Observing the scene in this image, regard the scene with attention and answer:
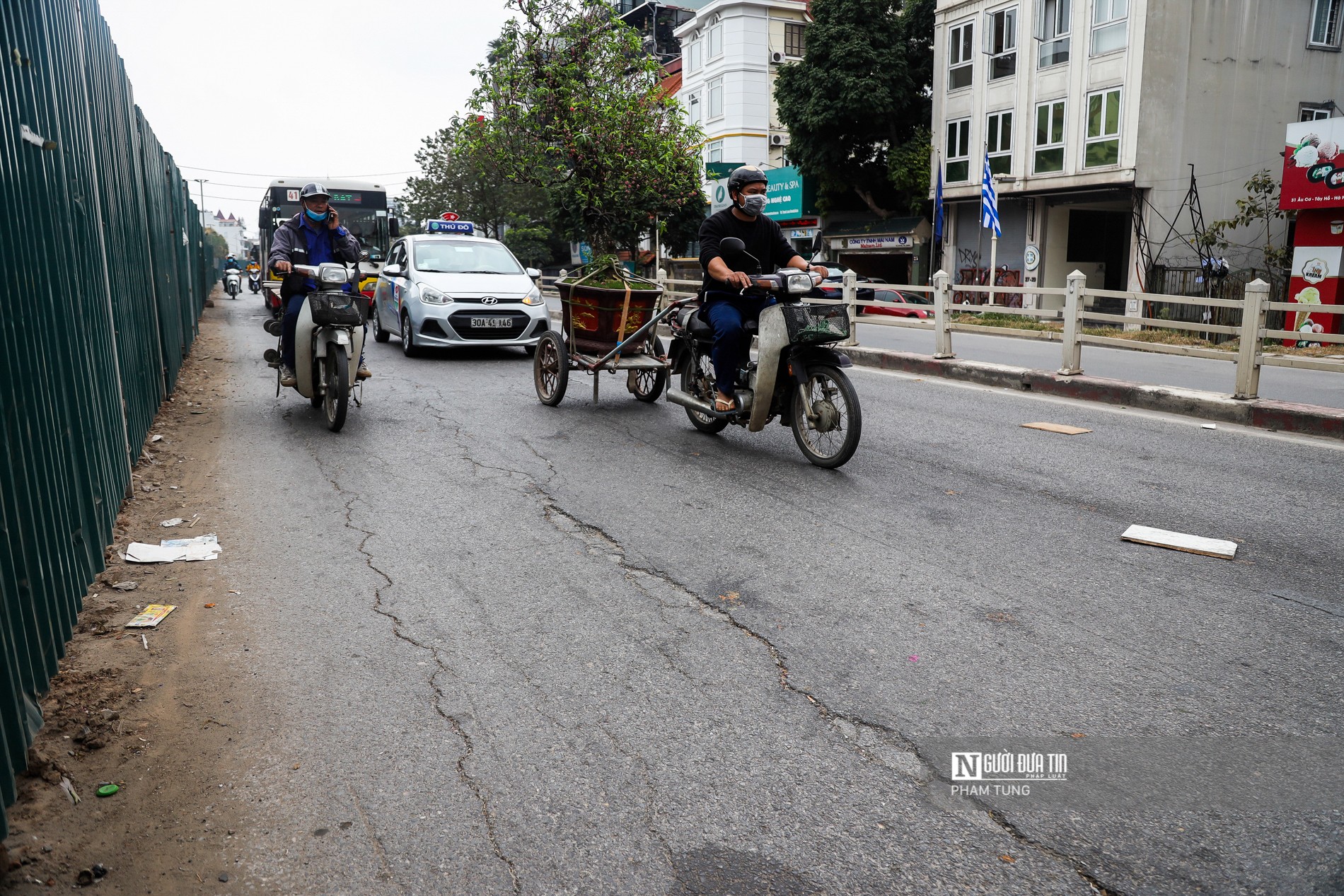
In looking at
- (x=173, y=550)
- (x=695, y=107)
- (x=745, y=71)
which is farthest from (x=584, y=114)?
(x=695, y=107)

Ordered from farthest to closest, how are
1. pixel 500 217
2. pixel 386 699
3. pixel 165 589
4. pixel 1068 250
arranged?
pixel 500 217
pixel 1068 250
pixel 165 589
pixel 386 699

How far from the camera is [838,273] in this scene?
30.0 m

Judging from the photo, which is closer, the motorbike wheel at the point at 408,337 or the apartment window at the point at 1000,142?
the motorbike wheel at the point at 408,337

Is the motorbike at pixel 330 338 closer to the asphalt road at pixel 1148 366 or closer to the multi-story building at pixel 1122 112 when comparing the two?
the asphalt road at pixel 1148 366

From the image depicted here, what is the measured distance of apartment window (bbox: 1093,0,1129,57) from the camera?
2938 centimetres

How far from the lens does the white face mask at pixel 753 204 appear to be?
7.32m

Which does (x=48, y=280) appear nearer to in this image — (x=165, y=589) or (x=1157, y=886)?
(x=165, y=589)

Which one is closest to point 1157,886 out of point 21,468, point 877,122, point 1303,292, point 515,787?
point 515,787

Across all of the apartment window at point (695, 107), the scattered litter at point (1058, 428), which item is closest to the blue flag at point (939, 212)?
the apartment window at point (695, 107)

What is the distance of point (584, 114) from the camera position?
25.9 m

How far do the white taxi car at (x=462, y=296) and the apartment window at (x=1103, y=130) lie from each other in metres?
21.8

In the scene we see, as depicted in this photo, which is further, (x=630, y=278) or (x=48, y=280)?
(x=630, y=278)

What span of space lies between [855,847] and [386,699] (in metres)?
1.67

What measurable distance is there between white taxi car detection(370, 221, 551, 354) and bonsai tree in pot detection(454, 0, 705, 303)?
9.70 metres
